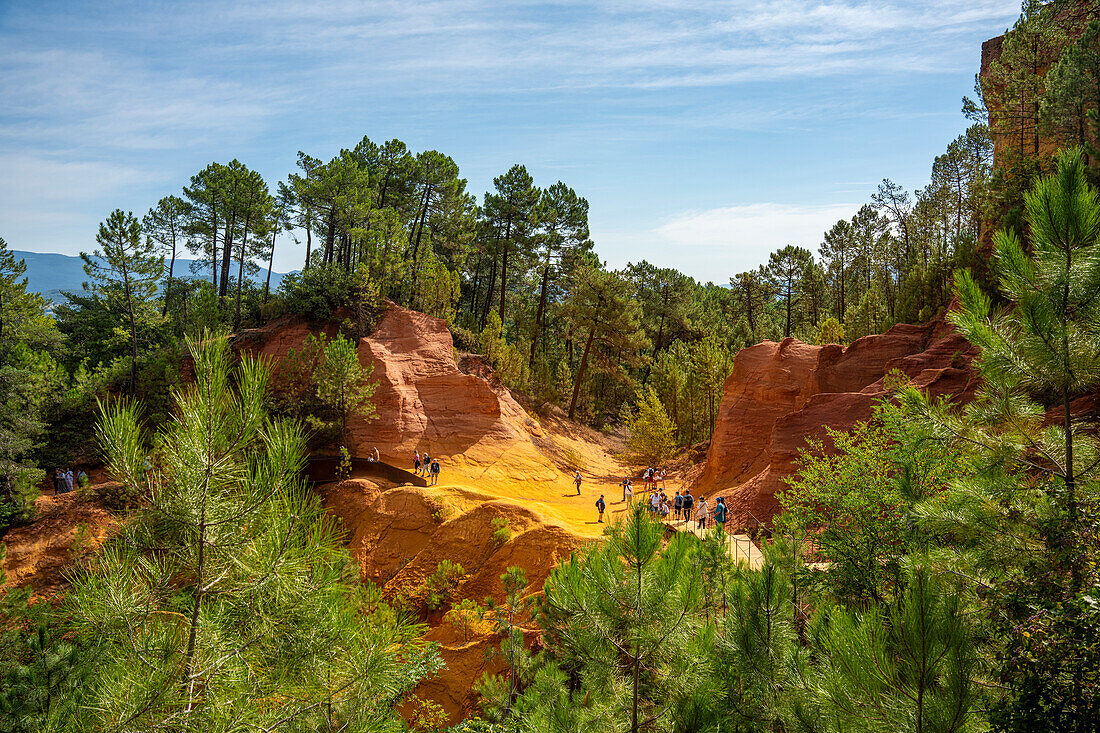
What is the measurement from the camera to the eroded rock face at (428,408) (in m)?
29.9

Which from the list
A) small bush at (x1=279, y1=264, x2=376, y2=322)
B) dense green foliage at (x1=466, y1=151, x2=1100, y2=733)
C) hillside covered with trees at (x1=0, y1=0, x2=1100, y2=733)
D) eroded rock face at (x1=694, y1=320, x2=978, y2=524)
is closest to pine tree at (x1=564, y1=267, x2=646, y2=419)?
eroded rock face at (x1=694, y1=320, x2=978, y2=524)

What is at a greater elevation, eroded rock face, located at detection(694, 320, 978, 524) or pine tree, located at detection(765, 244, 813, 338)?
pine tree, located at detection(765, 244, 813, 338)

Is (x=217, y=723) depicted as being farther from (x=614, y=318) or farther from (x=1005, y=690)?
(x=614, y=318)

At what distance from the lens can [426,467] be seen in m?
28.9

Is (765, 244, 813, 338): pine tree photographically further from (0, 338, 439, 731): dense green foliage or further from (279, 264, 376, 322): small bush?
(0, 338, 439, 731): dense green foliage

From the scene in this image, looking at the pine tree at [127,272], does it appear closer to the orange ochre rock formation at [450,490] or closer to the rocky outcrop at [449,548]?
the orange ochre rock formation at [450,490]

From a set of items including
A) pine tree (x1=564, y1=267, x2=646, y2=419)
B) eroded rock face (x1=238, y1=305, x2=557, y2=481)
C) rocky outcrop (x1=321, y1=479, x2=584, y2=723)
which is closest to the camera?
rocky outcrop (x1=321, y1=479, x2=584, y2=723)

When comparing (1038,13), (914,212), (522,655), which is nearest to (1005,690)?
(522,655)

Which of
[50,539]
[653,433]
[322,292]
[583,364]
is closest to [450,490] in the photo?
[653,433]

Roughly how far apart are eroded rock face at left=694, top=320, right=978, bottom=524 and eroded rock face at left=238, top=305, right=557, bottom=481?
10585 millimetres

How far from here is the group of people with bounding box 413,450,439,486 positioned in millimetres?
26641

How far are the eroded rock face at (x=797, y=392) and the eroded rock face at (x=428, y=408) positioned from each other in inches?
417

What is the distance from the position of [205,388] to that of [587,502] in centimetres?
2590

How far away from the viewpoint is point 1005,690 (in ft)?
16.9
